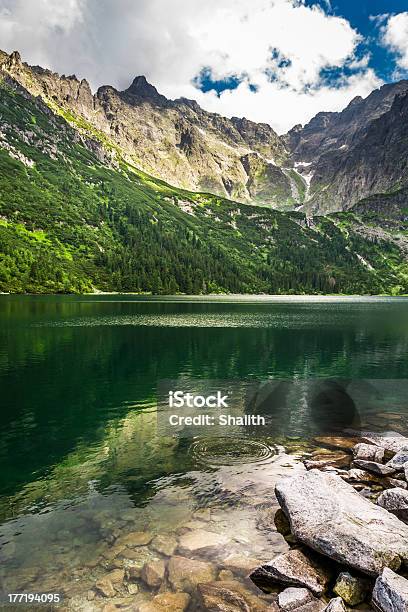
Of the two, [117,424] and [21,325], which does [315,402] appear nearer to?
[117,424]

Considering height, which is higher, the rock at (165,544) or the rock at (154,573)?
the rock at (154,573)

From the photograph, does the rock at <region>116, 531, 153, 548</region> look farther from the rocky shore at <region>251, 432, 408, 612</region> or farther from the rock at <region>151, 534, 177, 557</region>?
the rocky shore at <region>251, 432, 408, 612</region>

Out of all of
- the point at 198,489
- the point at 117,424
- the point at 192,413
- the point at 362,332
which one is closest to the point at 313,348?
the point at 362,332

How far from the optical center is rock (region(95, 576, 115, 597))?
13688 millimetres

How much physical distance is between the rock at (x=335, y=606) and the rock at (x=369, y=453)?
14135 mm

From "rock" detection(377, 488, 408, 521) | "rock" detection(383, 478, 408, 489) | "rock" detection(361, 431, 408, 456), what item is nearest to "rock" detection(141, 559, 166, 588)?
"rock" detection(377, 488, 408, 521)

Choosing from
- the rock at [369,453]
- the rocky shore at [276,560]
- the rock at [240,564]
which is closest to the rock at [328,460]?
the rock at [369,453]

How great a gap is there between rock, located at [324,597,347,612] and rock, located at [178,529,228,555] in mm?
5329

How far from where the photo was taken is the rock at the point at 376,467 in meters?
22.7

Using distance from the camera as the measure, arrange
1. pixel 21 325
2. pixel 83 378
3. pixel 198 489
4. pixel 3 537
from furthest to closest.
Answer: pixel 21 325, pixel 83 378, pixel 198 489, pixel 3 537

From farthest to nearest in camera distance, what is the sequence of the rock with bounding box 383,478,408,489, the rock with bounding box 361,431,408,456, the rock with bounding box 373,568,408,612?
the rock with bounding box 361,431,408,456 < the rock with bounding box 383,478,408,489 < the rock with bounding box 373,568,408,612

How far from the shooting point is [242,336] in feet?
284

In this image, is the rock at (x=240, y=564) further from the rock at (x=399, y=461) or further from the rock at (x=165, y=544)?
the rock at (x=399, y=461)

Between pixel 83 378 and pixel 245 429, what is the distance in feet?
81.0
